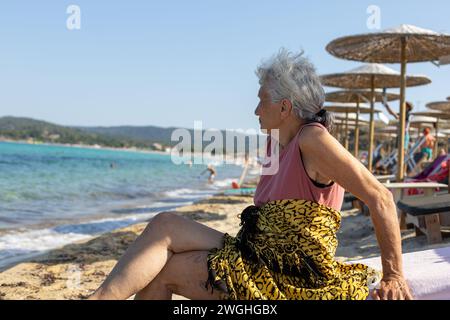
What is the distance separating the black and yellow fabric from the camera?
174 cm

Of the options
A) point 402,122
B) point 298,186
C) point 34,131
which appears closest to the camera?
point 298,186

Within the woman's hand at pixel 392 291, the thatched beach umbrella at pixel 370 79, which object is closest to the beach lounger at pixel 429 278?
the woman's hand at pixel 392 291

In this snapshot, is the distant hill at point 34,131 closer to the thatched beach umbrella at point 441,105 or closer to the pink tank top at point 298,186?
the thatched beach umbrella at point 441,105

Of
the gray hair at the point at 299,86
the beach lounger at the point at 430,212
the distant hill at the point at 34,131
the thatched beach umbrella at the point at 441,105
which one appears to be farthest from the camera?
the distant hill at the point at 34,131

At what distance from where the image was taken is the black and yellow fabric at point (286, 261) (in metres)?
1.74

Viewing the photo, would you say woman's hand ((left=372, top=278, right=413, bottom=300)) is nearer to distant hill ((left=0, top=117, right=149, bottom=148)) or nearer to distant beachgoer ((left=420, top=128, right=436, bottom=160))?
distant beachgoer ((left=420, top=128, right=436, bottom=160))

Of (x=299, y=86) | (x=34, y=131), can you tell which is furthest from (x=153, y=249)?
(x=34, y=131)

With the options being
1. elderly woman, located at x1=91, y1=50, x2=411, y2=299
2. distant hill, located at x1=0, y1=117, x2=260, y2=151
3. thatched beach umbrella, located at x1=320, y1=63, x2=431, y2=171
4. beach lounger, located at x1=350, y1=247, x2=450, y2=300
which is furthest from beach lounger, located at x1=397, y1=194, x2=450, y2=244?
distant hill, located at x1=0, y1=117, x2=260, y2=151

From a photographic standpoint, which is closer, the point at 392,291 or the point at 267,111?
the point at 392,291

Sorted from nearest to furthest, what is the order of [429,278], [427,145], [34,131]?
1. [429,278]
2. [427,145]
3. [34,131]

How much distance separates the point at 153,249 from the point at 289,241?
1.63 feet

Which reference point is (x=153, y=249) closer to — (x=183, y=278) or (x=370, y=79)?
(x=183, y=278)

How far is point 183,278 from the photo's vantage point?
185 centimetres

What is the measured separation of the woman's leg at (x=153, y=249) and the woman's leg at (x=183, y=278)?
0.04m
